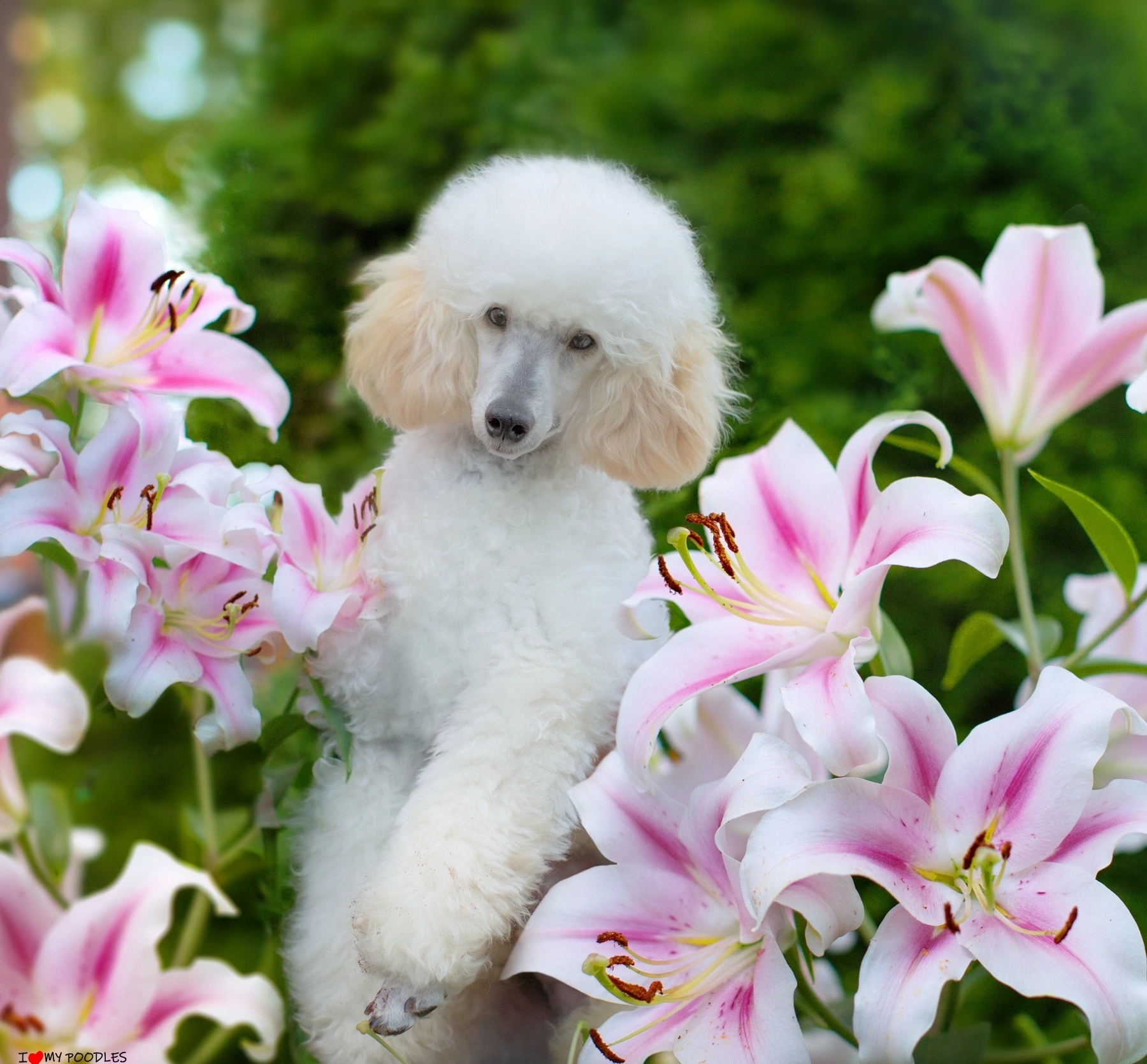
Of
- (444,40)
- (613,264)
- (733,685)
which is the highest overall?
(613,264)

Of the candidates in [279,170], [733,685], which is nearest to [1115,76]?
[733,685]

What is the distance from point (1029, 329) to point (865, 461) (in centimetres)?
14

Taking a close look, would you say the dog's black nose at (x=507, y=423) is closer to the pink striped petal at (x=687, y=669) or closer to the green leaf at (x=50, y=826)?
the pink striped petal at (x=687, y=669)

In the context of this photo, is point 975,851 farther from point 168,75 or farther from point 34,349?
point 168,75

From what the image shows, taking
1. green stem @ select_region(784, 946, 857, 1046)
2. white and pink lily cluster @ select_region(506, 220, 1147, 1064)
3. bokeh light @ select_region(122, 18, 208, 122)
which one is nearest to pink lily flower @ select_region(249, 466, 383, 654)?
white and pink lily cluster @ select_region(506, 220, 1147, 1064)

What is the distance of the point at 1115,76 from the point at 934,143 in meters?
0.13

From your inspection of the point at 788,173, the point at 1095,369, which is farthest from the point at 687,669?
the point at 788,173

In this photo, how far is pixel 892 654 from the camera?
0.41 meters

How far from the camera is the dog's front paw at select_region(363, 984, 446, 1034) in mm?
329

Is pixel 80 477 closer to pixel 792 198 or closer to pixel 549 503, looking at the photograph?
pixel 549 503

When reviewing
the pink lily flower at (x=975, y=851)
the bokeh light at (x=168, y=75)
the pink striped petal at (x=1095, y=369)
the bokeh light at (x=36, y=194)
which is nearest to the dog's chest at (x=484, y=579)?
the pink lily flower at (x=975, y=851)

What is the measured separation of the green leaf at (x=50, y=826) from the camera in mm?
363

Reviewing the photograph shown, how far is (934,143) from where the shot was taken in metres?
0.74

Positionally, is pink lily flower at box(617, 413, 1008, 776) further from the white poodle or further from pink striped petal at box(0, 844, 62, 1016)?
pink striped petal at box(0, 844, 62, 1016)
